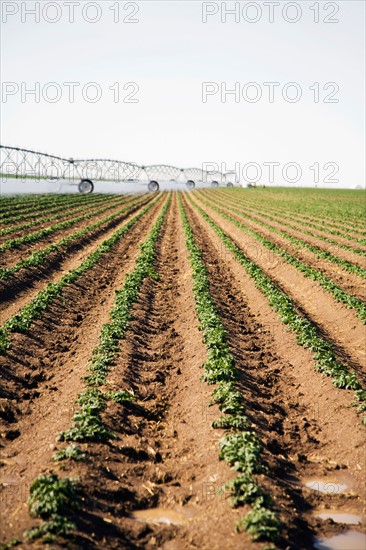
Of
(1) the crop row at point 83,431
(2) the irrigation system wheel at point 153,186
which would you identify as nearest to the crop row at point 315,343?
(1) the crop row at point 83,431

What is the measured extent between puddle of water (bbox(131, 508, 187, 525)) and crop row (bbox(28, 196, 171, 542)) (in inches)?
31.4

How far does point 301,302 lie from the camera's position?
1588 cm

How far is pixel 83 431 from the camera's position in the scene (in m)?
7.21

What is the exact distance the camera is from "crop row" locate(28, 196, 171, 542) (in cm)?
538

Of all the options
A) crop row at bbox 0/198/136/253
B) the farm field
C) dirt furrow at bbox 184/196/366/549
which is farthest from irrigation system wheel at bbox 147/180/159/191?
dirt furrow at bbox 184/196/366/549

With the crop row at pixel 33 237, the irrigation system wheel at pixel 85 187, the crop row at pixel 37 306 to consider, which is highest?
the irrigation system wheel at pixel 85 187

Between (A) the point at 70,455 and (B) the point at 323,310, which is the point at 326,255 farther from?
(A) the point at 70,455

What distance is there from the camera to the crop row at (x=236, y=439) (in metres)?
5.50

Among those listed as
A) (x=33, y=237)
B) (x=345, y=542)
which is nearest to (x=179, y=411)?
(x=345, y=542)

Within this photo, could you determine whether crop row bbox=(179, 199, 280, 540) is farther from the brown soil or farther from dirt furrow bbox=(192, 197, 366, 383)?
the brown soil

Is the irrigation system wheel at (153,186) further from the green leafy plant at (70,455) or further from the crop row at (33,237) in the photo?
the green leafy plant at (70,455)

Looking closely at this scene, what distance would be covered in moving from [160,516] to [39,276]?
41.9 feet

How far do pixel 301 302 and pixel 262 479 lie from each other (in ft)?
33.1

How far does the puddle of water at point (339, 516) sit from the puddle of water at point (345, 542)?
0.67ft
